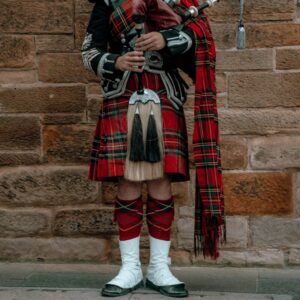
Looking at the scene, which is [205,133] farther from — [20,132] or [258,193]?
[20,132]

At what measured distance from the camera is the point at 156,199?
3781 millimetres

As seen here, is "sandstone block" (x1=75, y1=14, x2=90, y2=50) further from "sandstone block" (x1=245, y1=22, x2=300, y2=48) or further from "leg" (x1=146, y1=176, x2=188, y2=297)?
"leg" (x1=146, y1=176, x2=188, y2=297)

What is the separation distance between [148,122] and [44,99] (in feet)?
4.00

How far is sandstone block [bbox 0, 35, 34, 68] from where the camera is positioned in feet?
15.4

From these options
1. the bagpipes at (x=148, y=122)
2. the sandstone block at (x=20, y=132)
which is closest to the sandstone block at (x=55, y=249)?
the sandstone block at (x=20, y=132)

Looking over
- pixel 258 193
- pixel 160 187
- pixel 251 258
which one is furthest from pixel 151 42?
pixel 251 258

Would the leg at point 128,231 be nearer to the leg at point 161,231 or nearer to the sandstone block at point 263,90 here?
the leg at point 161,231

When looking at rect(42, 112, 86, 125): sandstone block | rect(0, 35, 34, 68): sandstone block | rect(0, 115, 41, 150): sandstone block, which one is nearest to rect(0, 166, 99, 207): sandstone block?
rect(0, 115, 41, 150): sandstone block

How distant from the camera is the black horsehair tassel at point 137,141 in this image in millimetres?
3658

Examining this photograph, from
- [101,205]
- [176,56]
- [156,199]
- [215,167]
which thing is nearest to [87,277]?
[101,205]

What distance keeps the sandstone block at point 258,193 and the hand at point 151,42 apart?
1.29 metres

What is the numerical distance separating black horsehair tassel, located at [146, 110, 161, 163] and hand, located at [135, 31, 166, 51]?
318mm

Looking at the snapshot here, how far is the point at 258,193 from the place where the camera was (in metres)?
4.61

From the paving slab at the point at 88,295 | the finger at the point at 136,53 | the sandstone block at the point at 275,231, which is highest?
the finger at the point at 136,53
